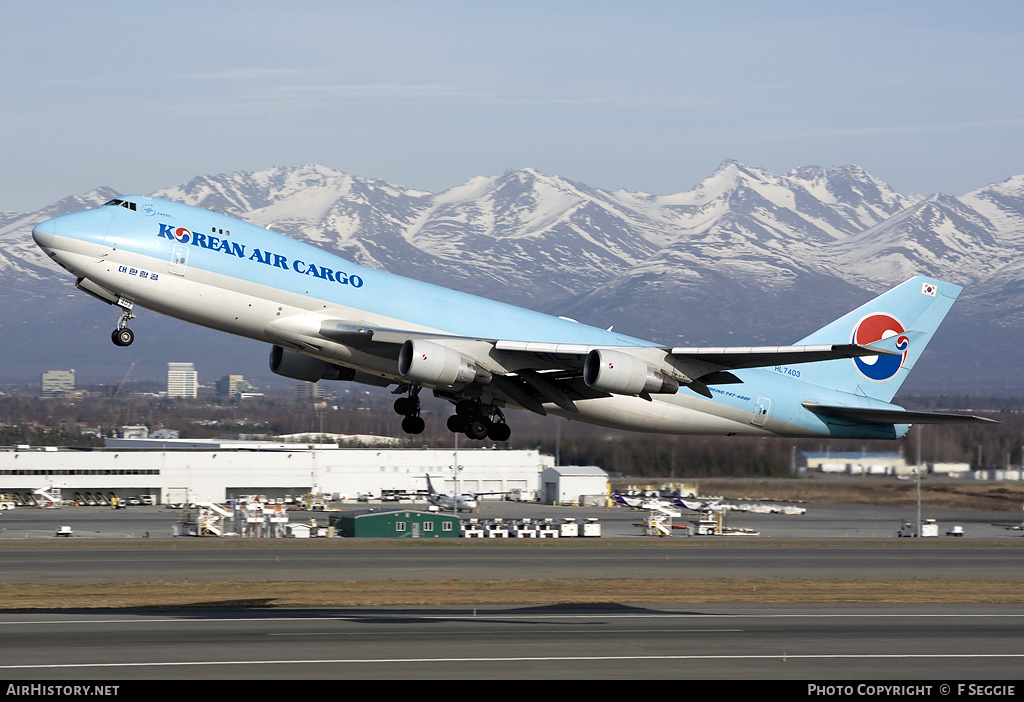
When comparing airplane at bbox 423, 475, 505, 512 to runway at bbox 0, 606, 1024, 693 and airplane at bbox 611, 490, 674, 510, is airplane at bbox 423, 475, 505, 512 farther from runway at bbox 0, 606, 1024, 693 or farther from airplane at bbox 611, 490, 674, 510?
runway at bbox 0, 606, 1024, 693

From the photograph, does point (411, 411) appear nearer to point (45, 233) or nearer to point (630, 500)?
point (45, 233)

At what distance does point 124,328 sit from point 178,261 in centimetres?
244

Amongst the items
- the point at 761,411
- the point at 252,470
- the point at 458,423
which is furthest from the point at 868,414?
the point at 252,470

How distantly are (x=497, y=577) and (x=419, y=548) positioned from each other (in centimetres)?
1524

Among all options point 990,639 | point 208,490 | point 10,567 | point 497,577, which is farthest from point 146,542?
point 990,639

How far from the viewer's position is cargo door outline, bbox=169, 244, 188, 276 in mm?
32094

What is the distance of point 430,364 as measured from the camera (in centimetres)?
3269

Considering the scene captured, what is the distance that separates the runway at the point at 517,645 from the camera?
27000 mm

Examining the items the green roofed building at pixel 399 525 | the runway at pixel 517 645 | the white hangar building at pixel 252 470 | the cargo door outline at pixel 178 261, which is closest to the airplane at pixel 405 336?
the cargo door outline at pixel 178 261

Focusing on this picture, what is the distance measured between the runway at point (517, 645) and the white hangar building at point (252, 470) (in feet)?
236

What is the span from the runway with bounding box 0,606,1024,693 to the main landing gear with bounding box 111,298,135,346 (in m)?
8.11

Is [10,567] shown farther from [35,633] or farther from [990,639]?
[990,639]

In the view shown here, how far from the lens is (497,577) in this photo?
55000 millimetres

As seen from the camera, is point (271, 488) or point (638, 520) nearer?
point (638, 520)
